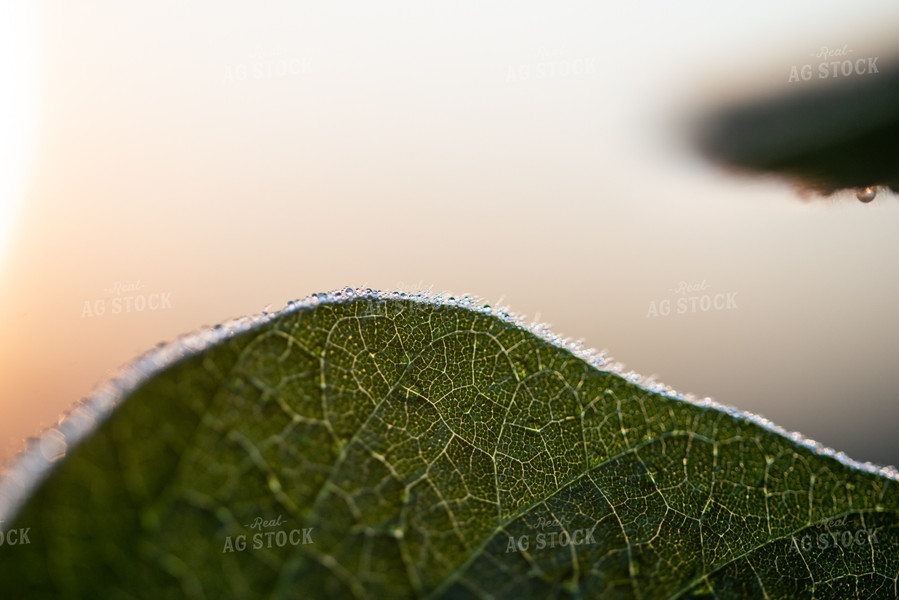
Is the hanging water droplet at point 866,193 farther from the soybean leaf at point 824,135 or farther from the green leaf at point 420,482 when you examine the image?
the green leaf at point 420,482

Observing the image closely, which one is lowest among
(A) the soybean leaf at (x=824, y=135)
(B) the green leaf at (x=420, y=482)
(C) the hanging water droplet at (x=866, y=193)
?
(B) the green leaf at (x=420, y=482)

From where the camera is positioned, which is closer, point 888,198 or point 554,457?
point 554,457

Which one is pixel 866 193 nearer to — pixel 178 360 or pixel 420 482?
pixel 420 482

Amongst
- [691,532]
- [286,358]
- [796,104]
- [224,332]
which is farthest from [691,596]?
[796,104]

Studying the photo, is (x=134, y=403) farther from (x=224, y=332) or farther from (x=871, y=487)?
(x=871, y=487)

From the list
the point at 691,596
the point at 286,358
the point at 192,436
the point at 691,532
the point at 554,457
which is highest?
the point at 286,358

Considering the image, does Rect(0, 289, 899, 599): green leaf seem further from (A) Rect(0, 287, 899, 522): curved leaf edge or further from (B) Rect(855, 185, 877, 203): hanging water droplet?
(B) Rect(855, 185, 877, 203): hanging water droplet

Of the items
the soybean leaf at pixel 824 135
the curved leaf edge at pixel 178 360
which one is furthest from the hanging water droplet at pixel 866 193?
the curved leaf edge at pixel 178 360
